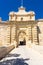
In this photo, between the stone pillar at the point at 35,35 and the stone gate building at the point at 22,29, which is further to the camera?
the stone gate building at the point at 22,29

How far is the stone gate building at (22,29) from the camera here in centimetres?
2991

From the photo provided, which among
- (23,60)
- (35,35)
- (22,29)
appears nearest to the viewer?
(23,60)

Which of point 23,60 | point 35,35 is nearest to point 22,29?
point 35,35

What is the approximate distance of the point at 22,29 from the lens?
31156 millimetres

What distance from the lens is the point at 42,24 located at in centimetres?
3125

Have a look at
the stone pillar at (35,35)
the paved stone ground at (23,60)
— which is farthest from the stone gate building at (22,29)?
the paved stone ground at (23,60)

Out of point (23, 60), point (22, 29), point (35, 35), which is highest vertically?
point (22, 29)

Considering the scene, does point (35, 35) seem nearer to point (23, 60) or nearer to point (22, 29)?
point (22, 29)

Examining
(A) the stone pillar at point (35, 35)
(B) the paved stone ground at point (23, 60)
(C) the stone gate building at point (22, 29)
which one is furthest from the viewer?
(C) the stone gate building at point (22, 29)

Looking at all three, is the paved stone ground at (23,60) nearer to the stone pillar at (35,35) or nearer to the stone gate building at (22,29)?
the stone pillar at (35,35)

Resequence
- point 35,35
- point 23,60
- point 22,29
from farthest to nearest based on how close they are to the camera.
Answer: point 22,29, point 35,35, point 23,60

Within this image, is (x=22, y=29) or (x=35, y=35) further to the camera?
(x=22, y=29)

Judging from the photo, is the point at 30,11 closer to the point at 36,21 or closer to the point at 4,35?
the point at 36,21

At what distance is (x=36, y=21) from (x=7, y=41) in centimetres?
746
